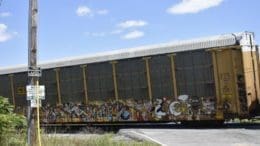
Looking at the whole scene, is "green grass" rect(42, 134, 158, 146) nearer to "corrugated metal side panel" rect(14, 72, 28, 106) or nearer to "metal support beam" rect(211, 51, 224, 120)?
"metal support beam" rect(211, 51, 224, 120)

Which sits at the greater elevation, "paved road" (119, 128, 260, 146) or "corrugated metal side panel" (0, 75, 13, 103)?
"corrugated metal side panel" (0, 75, 13, 103)

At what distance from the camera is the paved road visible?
15.3 m

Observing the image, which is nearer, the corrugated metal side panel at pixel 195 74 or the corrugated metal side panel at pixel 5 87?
the corrugated metal side panel at pixel 195 74

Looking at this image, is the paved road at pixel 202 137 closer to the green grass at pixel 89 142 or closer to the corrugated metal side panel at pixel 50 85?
the green grass at pixel 89 142

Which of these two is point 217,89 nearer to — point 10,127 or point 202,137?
point 202,137

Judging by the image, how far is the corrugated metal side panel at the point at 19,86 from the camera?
87.1ft

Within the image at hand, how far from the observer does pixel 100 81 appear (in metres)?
23.2

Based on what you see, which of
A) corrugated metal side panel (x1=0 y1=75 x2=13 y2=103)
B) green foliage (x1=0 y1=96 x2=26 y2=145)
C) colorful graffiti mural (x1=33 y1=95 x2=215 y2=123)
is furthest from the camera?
corrugated metal side panel (x1=0 y1=75 x2=13 y2=103)

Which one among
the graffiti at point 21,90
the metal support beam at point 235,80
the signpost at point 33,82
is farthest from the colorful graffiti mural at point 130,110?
the signpost at point 33,82

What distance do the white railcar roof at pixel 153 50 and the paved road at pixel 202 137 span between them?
3.33m

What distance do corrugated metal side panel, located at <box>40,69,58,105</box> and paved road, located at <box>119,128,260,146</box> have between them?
314 inches

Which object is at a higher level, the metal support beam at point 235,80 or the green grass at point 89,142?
the metal support beam at point 235,80

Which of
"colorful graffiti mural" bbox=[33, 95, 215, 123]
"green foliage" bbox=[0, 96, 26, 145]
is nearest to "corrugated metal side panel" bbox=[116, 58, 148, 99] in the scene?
"colorful graffiti mural" bbox=[33, 95, 215, 123]

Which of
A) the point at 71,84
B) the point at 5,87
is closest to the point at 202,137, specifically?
the point at 71,84
